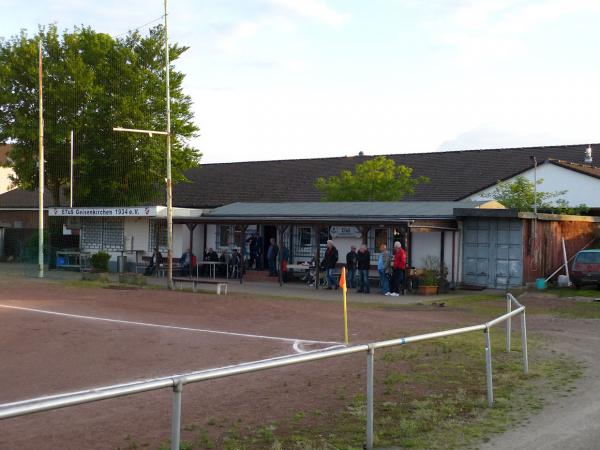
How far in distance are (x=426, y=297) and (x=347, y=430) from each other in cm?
1804

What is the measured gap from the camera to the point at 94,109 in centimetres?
4125

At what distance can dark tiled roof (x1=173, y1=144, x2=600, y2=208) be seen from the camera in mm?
39875

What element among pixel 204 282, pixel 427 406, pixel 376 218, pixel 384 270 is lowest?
pixel 427 406

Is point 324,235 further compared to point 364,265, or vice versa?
point 324,235

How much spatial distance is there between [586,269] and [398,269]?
6611 millimetres

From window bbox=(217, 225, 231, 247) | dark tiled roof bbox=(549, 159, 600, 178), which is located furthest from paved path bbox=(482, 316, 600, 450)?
dark tiled roof bbox=(549, 159, 600, 178)

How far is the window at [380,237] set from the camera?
103ft

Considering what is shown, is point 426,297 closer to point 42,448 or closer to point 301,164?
point 42,448

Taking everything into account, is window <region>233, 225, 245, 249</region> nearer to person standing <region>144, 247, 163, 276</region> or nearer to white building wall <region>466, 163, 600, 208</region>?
person standing <region>144, 247, 163, 276</region>

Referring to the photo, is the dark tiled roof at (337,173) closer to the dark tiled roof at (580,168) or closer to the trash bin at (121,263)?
the dark tiled roof at (580,168)

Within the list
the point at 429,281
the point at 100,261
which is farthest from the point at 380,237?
the point at 100,261

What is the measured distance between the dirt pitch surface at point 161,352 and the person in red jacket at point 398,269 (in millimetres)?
4093

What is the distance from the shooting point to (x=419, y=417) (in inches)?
328

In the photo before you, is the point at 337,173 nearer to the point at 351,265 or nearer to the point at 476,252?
the point at 476,252
